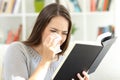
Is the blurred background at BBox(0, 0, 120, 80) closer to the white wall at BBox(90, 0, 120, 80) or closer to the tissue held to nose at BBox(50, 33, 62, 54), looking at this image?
the white wall at BBox(90, 0, 120, 80)

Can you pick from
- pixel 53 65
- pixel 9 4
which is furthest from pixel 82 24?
pixel 53 65

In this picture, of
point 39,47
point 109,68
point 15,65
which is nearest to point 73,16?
point 109,68

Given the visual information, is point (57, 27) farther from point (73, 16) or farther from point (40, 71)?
point (73, 16)

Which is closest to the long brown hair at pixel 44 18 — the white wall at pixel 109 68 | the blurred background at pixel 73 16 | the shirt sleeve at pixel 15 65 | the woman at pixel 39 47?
the woman at pixel 39 47

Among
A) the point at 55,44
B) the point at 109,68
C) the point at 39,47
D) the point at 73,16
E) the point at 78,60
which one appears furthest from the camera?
the point at 73,16

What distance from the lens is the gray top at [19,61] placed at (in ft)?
5.08

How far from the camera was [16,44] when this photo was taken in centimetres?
165

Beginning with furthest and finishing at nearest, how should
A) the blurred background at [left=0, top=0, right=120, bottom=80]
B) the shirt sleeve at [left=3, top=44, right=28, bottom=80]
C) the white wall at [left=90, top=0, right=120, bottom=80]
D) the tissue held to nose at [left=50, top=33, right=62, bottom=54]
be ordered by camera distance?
the blurred background at [left=0, top=0, right=120, bottom=80] < the white wall at [left=90, top=0, right=120, bottom=80] < the shirt sleeve at [left=3, top=44, right=28, bottom=80] < the tissue held to nose at [left=50, top=33, right=62, bottom=54]

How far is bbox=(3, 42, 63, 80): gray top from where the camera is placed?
1547 millimetres

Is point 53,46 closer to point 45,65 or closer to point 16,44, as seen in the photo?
point 45,65

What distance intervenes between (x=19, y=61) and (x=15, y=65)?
0.13 ft

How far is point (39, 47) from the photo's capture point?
1.74 meters

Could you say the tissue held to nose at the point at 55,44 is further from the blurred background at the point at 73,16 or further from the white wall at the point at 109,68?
the blurred background at the point at 73,16

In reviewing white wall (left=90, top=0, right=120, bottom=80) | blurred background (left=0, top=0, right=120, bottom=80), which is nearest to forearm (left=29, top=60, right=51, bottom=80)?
white wall (left=90, top=0, right=120, bottom=80)
